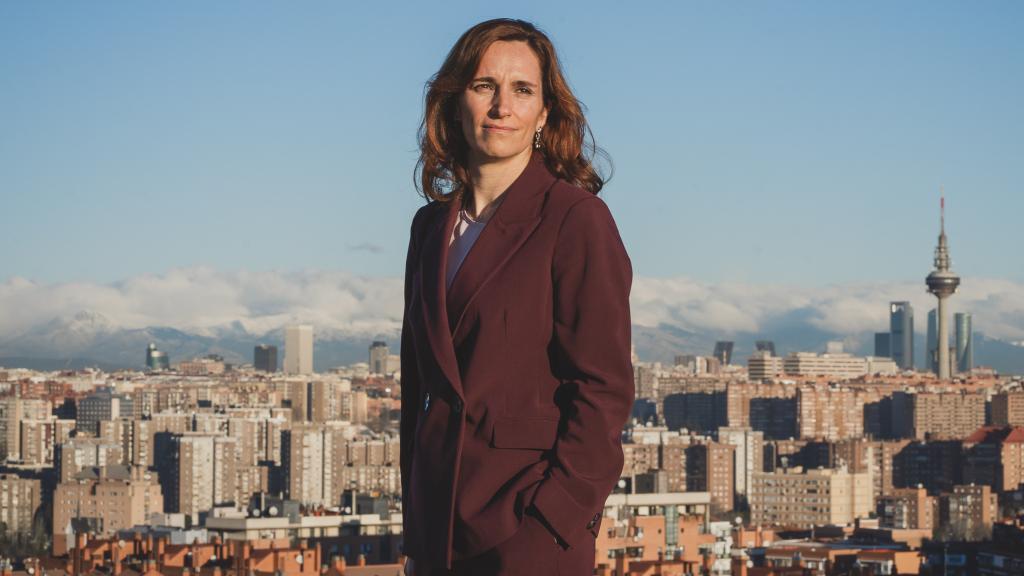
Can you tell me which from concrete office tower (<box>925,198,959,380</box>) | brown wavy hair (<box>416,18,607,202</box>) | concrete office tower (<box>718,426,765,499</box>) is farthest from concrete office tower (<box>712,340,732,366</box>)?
brown wavy hair (<box>416,18,607,202</box>)

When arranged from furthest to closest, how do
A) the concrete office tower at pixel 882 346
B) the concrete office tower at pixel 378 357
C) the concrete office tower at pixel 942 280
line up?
the concrete office tower at pixel 882 346
the concrete office tower at pixel 378 357
the concrete office tower at pixel 942 280

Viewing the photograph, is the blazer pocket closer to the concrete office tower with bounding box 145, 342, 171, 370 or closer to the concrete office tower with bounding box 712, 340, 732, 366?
the concrete office tower with bounding box 145, 342, 171, 370

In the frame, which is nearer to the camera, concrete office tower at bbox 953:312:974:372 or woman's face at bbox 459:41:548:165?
woman's face at bbox 459:41:548:165

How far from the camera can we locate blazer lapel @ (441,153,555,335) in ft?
6.98

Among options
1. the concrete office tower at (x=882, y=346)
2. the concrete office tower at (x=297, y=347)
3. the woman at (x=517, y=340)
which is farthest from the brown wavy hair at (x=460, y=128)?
the concrete office tower at (x=882, y=346)

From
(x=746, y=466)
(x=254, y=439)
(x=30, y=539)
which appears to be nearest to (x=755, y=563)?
(x=30, y=539)

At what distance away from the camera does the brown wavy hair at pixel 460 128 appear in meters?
2.18

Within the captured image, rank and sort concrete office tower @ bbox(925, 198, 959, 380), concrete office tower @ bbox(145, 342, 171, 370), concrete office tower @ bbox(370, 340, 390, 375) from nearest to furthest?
concrete office tower @ bbox(925, 198, 959, 380), concrete office tower @ bbox(145, 342, 171, 370), concrete office tower @ bbox(370, 340, 390, 375)

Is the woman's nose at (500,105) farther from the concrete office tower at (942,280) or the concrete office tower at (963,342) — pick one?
the concrete office tower at (963,342)

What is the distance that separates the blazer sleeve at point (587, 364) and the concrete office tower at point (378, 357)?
111557 millimetres

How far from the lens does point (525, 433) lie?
2078mm

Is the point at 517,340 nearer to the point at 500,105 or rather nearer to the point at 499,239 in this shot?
the point at 499,239

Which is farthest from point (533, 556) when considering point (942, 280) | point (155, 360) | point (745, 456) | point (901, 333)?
point (901, 333)

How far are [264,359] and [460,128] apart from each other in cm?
11474
